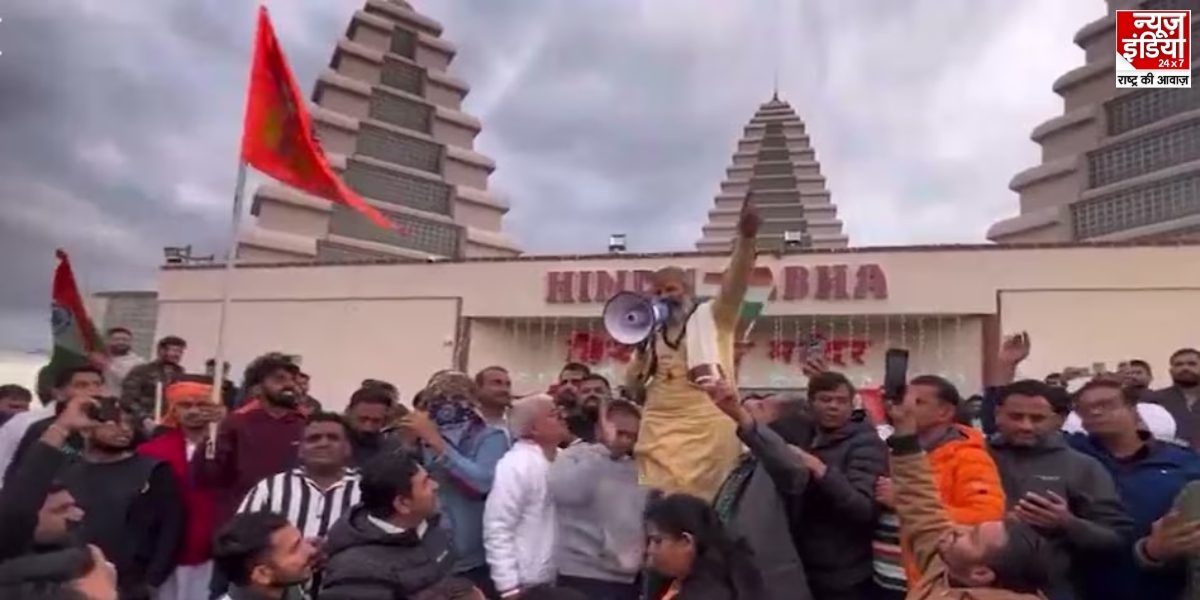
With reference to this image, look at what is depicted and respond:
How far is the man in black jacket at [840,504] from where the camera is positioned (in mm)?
3909

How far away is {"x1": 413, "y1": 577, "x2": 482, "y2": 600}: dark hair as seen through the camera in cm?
285

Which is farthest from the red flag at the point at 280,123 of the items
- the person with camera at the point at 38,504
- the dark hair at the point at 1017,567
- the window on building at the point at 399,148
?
the window on building at the point at 399,148

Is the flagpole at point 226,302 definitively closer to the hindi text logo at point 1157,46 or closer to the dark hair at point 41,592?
the dark hair at point 41,592

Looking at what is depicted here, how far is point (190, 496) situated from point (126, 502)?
0.35 m

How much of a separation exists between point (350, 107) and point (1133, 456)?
2930cm

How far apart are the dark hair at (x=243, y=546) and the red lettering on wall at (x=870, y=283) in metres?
16.7

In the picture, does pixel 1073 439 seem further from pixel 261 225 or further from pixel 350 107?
pixel 350 107

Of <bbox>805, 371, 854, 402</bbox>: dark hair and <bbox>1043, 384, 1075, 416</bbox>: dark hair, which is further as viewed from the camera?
<bbox>805, 371, 854, 402</bbox>: dark hair

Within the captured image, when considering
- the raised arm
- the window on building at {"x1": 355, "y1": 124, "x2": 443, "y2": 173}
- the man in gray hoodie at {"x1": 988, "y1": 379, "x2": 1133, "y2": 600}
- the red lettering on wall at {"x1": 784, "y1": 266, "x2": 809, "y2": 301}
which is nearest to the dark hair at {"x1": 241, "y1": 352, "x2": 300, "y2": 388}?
the raised arm

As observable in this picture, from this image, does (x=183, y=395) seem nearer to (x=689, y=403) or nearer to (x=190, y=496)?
(x=190, y=496)

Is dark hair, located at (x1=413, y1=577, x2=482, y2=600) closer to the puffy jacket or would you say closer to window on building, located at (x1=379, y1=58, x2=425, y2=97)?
the puffy jacket

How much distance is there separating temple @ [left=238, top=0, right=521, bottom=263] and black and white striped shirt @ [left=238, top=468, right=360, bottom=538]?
24814mm

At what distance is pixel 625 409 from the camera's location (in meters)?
4.68

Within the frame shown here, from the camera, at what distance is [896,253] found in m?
19.0
